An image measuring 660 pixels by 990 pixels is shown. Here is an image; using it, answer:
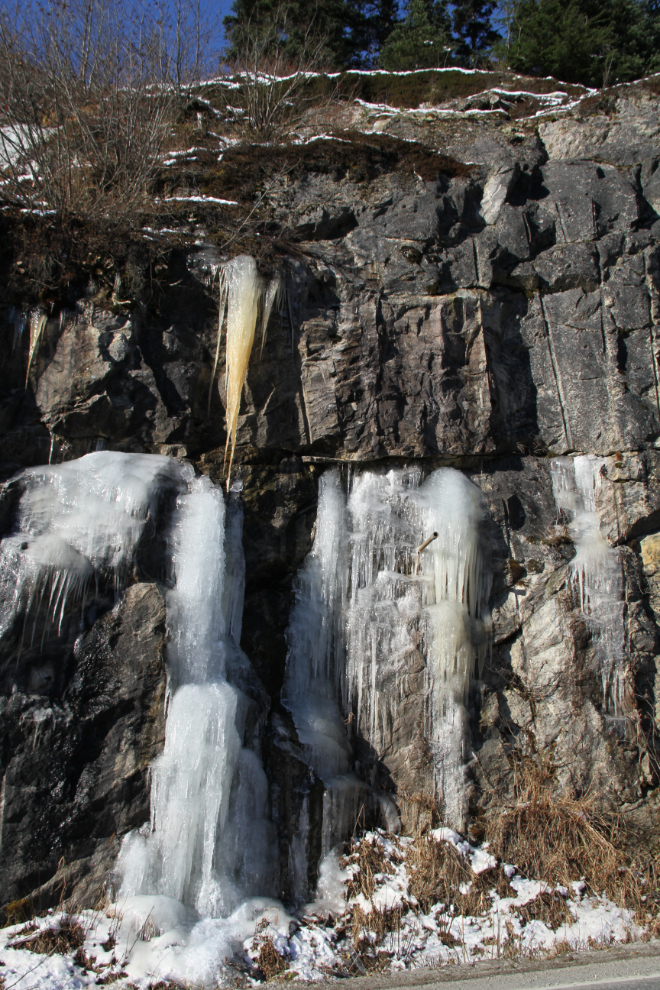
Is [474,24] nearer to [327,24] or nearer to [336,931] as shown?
[327,24]

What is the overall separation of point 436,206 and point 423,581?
5313mm

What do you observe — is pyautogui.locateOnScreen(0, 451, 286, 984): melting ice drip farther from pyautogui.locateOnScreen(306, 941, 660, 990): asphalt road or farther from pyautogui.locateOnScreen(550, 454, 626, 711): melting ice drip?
pyautogui.locateOnScreen(550, 454, 626, 711): melting ice drip

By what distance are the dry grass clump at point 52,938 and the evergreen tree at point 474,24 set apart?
2047 centimetres

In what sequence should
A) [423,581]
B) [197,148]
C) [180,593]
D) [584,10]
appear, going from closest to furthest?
[180,593], [423,581], [197,148], [584,10]

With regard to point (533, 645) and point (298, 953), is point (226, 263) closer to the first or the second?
point (533, 645)

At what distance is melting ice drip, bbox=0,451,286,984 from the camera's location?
5.40 m

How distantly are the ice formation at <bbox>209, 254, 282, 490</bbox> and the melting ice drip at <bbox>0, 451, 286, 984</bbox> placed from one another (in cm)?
107

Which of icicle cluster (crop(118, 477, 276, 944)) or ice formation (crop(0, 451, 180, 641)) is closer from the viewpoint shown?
icicle cluster (crop(118, 477, 276, 944))

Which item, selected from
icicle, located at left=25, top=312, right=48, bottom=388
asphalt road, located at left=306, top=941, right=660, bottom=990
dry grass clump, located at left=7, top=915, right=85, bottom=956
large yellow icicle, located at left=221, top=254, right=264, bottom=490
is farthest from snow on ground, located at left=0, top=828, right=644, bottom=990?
icicle, located at left=25, top=312, right=48, bottom=388

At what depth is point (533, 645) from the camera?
295 inches

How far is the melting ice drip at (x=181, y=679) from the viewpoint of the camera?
5.40 m

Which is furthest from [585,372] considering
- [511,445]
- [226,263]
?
[226,263]

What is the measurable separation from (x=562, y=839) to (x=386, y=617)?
274 centimetres

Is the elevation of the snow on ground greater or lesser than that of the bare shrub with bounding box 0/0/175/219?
lesser
